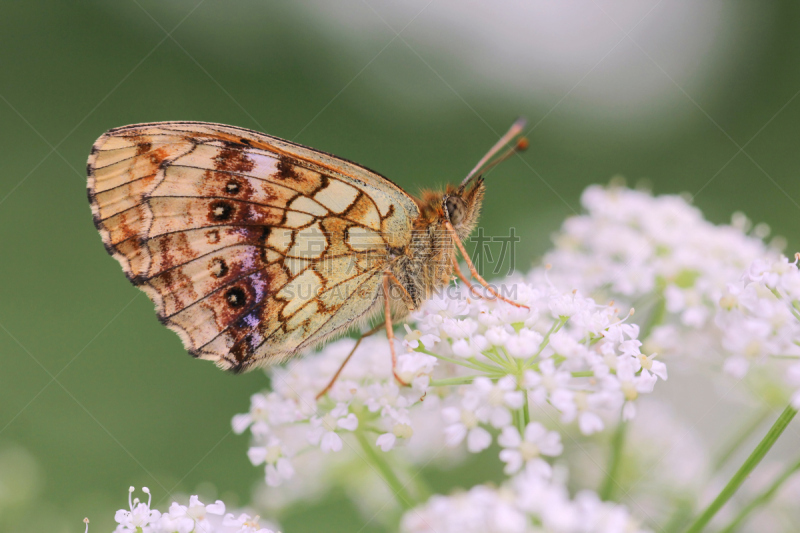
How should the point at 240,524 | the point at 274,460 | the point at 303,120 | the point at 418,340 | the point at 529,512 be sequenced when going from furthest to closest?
1. the point at 303,120
2. the point at 274,460
3. the point at 418,340
4. the point at 240,524
5. the point at 529,512

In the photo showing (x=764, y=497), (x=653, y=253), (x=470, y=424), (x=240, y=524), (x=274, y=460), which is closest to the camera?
(x=764, y=497)

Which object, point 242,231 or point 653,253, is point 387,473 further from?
point 653,253

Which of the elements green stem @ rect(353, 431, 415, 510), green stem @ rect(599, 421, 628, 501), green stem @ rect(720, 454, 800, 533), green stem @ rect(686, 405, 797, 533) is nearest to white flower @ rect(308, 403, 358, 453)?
green stem @ rect(353, 431, 415, 510)

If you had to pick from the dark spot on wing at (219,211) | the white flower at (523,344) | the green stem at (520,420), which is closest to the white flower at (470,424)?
the green stem at (520,420)

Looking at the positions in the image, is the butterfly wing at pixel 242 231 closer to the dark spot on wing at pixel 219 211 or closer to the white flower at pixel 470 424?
the dark spot on wing at pixel 219 211

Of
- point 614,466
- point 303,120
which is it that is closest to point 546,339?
point 614,466

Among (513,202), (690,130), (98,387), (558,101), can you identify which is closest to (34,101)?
(98,387)
